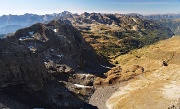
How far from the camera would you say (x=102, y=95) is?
134750 millimetres

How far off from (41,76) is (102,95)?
99.0ft

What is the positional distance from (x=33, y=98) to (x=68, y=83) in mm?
28777

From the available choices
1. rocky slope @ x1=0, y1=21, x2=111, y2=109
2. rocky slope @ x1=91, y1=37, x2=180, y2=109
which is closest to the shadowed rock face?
rocky slope @ x1=0, y1=21, x2=111, y2=109

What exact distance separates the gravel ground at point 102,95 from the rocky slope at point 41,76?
3482mm

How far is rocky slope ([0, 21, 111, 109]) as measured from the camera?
380 feet

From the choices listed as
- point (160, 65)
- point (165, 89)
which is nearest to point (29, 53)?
point (165, 89)

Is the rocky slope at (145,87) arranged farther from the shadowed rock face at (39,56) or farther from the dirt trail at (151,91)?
the shadowed rock face at (39,56)

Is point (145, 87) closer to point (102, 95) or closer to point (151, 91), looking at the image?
point (151, 91)

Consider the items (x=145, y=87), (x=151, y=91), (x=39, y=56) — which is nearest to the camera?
(x=151, y=91)

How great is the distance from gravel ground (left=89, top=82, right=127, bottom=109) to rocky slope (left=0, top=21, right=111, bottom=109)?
11.4 ft

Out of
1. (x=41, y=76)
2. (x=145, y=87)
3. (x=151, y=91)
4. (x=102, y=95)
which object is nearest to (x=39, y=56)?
(x=41, y=76)

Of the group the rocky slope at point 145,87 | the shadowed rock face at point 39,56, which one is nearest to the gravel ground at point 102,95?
the rocky slope at point 145,87

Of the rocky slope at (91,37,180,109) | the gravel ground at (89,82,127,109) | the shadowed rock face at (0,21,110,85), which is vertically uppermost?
the shadowed rock face at (0,21,110,85)

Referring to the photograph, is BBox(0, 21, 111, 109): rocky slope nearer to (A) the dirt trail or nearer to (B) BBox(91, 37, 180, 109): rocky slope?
(B) BBox(91, 37, 180, 109): rocky slope
